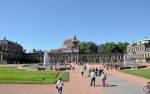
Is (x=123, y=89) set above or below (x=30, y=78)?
below

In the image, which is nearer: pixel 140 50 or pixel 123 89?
pixel 123 89

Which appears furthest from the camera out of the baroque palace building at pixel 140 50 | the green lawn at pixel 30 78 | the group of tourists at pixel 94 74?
the baroque palace building at pixel 140 50

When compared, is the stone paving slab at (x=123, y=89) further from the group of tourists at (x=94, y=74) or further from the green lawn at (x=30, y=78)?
the green lawn at (x=30, y=78)

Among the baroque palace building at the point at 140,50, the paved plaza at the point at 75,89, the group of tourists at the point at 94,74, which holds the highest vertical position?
the baroque palace building at the point at 140,50

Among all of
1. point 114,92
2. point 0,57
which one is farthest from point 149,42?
point 114,92

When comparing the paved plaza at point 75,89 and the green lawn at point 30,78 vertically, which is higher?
the green lawn at point 30,78

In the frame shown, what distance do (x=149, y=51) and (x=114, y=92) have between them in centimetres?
14468

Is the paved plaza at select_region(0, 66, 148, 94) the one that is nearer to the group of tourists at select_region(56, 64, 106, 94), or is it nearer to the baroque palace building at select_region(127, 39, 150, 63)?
the group of tourists at select_region(56, 64, 106, 94)

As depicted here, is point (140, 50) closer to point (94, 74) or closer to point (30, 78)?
point (30, 78)

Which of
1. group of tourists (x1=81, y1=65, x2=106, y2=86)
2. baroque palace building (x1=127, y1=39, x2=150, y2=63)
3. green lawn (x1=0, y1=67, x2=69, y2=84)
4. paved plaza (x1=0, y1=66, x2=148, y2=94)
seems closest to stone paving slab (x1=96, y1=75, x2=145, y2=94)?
paved plaza (x1=0, y1=66, x2=148, y2=94)

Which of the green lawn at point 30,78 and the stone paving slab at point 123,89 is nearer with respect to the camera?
the stone paving slab at point 123,89

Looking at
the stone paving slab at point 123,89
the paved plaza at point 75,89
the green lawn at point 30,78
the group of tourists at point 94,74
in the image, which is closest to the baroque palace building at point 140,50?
the group of tourists at point 94,74

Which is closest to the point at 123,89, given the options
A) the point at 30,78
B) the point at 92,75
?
the point at 92,75

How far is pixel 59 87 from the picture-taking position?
86.5 ft
